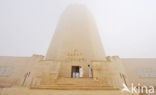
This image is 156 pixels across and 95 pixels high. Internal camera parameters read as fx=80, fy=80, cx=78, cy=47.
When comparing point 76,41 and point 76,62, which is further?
point 76,41

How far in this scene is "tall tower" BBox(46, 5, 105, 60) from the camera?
961cm

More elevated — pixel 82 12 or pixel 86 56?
pixel 82 12

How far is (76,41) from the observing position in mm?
10617

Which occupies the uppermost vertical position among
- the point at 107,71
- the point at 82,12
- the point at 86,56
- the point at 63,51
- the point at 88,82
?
the point at 82,12

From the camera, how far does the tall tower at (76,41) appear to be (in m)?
9.61

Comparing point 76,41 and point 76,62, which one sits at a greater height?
point 76,41

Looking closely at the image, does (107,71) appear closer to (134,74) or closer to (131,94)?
(131,94)

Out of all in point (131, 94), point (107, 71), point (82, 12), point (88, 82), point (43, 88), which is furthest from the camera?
point (82, 12)

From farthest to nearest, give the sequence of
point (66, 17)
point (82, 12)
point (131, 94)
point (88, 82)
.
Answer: point (82, 12) → point (66, 17) → point (88, 82) → point (131, 94)

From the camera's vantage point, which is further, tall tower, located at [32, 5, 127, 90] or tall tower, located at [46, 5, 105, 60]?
tall tower, located at [46, 5, 105, 60]

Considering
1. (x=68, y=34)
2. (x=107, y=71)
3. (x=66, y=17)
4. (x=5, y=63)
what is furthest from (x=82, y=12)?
(x=5, y=63)

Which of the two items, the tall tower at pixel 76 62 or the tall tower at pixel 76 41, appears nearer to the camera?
the tall tower at pixel 76 62

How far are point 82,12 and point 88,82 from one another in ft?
45.4

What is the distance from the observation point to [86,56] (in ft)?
30.6
